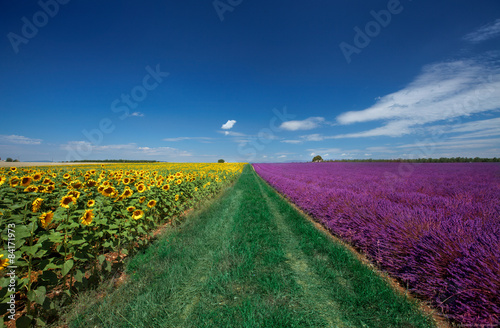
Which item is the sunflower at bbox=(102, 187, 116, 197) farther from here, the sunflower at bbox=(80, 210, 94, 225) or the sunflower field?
the sunflower at bbox=(80, 210, 94, 225)

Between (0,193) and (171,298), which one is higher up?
(0,193)

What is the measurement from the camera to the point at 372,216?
3824 millimetres

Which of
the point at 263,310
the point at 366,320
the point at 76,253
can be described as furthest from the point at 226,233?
the point at 366,320

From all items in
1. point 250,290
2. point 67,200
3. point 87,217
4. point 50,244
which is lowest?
point 250,290

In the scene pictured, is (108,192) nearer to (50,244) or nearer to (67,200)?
(67,200)

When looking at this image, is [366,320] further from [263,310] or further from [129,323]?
[129,323]

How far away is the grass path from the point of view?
2131 mm

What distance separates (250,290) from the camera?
2.62 meters

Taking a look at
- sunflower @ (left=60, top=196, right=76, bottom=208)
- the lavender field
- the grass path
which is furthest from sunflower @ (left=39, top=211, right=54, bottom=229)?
the lavender field

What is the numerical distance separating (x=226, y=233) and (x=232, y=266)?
1.61m

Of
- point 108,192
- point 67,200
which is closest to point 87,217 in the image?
point 67,200

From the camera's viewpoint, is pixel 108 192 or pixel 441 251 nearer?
pixel 441 251

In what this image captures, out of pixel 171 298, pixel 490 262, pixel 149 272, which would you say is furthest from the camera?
pixel 149 272

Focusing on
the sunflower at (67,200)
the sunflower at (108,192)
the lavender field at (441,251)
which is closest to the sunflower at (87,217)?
the sunflower at (67,200)
